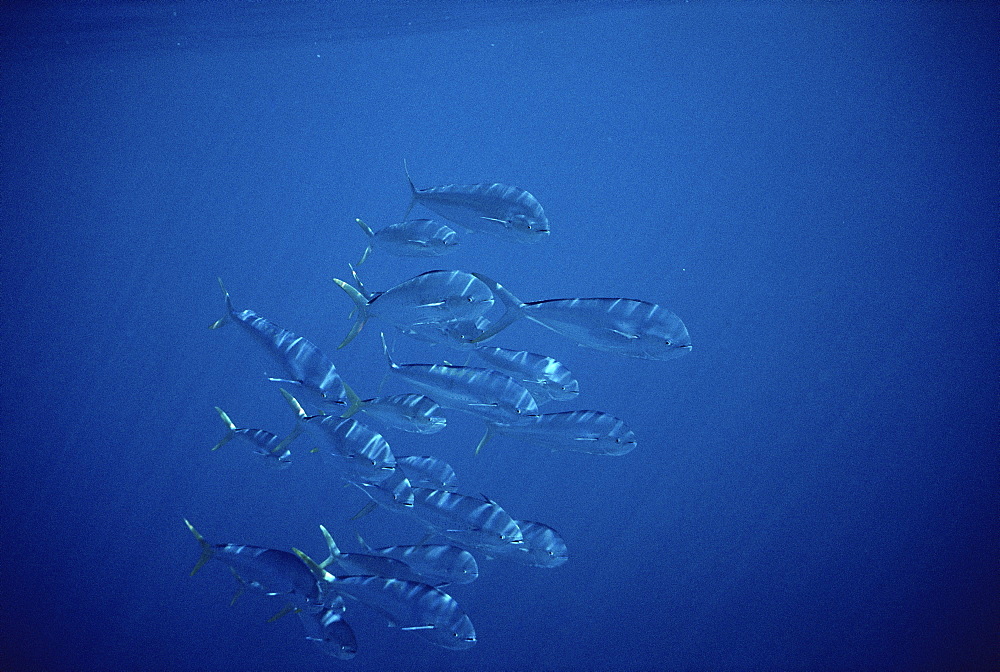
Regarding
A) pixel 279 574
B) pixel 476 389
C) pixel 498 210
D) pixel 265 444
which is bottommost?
pixel 279 574

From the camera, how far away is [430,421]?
3.28m

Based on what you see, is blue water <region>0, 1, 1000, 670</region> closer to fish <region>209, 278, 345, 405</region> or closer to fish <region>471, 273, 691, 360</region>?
fish <region>209, 278, 345, 405</region>

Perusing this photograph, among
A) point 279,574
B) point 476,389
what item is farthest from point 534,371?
point 279,574

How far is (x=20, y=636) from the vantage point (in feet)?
24.7

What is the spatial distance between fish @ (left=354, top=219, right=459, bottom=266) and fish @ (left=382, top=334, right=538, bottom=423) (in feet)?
2.63

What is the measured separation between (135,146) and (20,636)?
23.8ft

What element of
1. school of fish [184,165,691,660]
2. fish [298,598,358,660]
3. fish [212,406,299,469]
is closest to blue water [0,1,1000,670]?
fish [212,406,299,469]

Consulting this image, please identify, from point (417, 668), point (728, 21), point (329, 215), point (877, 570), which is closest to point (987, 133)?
point (728, 21)

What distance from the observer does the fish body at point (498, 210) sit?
296cm

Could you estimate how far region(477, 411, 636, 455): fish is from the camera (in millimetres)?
3268

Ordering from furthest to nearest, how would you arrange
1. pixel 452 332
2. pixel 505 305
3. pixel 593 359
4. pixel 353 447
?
pixel 593 359, pixel 353 447, pixel 452 332, pixel 505 305

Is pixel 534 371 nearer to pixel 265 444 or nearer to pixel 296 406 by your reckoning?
pixel 296 406

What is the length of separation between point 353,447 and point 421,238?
55.1 inches

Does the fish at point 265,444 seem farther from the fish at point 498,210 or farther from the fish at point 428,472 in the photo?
the fish at point 498,210
